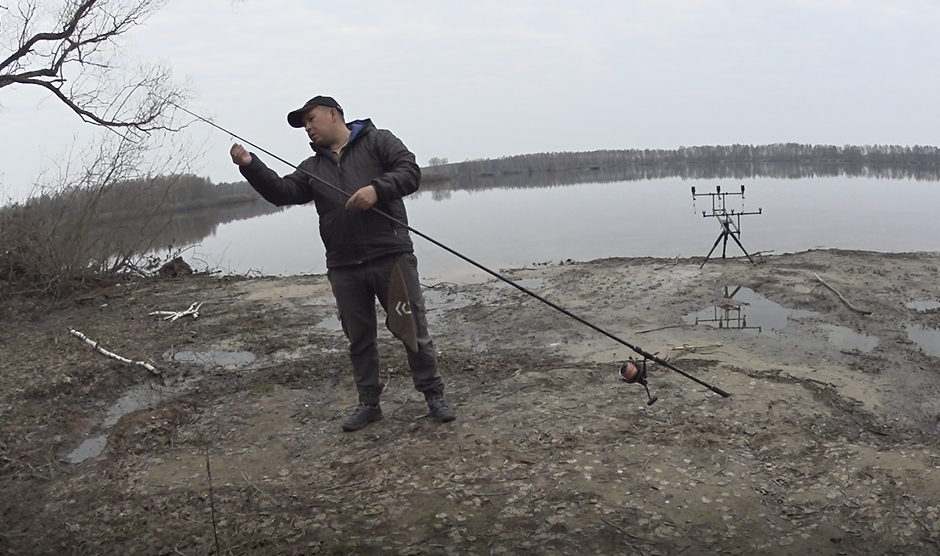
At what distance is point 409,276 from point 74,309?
8912 mm

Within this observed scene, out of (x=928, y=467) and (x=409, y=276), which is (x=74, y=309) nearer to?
(x=409, y=276)

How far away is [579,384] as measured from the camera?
514 centimetres

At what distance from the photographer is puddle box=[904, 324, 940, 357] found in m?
6.56

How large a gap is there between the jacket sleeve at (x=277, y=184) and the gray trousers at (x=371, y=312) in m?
0.51

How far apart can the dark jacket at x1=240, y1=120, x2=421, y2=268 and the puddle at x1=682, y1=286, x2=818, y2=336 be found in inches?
203

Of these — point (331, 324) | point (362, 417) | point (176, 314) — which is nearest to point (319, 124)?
point (362, 417)

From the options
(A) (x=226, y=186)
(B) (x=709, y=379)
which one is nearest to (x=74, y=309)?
(B) (x=709, y=379)

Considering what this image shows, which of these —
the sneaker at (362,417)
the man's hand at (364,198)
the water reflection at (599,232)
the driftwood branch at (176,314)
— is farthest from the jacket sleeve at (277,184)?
the water reflection at (599,232)

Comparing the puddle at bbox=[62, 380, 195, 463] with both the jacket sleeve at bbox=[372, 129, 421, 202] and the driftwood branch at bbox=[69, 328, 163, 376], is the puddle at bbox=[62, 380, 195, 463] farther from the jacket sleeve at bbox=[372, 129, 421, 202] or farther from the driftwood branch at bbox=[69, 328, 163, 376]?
the jacket sleeve at bbox=[372, 129, 421, 202]

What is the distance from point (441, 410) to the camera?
438 centimetres

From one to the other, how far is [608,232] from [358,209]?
2058 centimetres

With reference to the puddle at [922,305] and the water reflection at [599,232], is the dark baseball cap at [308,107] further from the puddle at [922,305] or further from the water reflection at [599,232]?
the water reflection at [599,232]

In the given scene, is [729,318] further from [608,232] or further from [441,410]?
[608,232]

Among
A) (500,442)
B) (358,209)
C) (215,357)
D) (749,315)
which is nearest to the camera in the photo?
(358,209)
